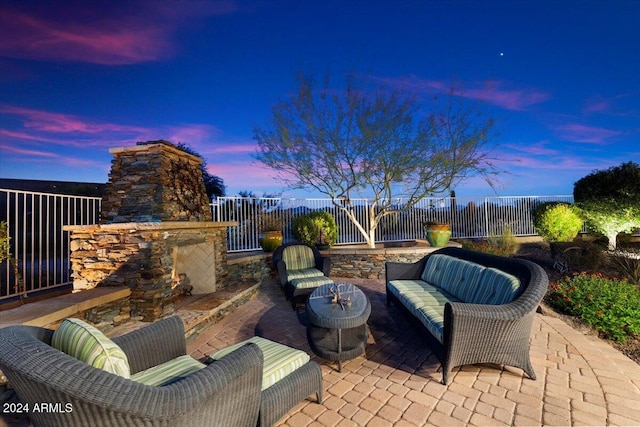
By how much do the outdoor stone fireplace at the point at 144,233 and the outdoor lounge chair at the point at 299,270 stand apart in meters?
1.22

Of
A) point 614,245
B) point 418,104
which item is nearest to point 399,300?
point 418,104

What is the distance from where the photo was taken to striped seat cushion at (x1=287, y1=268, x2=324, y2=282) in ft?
14.9

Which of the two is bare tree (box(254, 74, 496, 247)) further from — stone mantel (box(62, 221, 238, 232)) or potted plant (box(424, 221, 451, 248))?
stone mantel (box(62, 221, 238, 232))

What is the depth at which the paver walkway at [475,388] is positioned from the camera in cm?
191

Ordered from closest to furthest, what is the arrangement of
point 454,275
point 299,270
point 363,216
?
point 454,275, point 299,270, point 363,216

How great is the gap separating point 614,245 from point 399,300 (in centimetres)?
909

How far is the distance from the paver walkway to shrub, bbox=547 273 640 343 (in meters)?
0.33

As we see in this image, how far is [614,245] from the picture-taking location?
8070 mm

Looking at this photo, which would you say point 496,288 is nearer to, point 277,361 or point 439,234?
point 277,361

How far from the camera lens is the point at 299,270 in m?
5.09

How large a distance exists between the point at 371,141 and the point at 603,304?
17.4 feet

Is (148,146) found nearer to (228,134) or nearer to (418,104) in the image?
(228,134)

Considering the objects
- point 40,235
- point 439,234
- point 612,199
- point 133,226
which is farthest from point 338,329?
point 612,199

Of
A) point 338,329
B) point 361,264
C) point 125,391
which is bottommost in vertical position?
point 361,264
